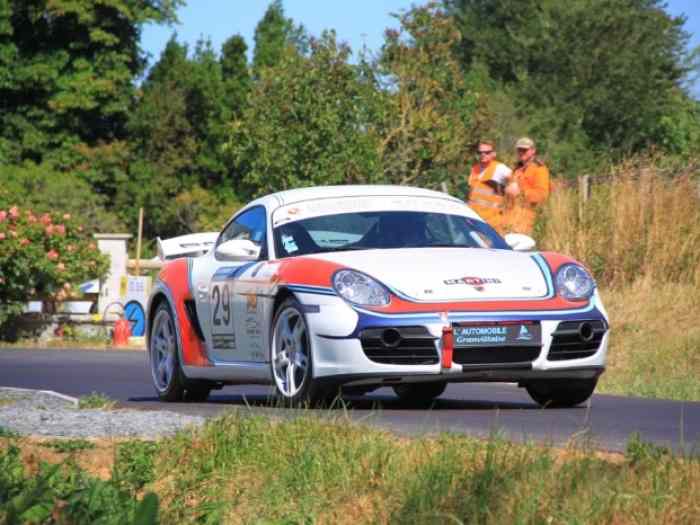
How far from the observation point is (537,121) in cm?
7188

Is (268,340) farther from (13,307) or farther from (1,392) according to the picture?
(13,307)

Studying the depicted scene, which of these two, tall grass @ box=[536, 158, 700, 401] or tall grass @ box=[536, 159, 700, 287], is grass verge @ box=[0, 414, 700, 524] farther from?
tall grass @ box=[536, 159, 700, 287]

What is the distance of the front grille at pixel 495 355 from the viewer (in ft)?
34.8

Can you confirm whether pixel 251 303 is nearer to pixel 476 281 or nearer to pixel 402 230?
pixel 402 230

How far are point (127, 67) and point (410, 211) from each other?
163ft

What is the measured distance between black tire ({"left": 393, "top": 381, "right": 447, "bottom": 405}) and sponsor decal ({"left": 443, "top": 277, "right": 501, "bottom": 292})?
7.38 ft

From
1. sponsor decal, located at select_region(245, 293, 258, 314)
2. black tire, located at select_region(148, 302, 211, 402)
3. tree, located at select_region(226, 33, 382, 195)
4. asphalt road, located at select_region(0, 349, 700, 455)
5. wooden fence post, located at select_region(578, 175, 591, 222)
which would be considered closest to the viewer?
asphalt road, located at select_region(0, 349, 700, 455)

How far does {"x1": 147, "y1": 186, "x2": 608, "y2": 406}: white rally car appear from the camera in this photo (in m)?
10.6

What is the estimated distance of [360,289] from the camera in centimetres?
1064

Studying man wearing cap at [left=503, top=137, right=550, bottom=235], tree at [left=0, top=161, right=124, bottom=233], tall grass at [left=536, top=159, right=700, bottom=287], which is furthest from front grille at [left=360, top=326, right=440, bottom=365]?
tree at [left=0, top=161, right=124, bottom=233]

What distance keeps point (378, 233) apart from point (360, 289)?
1.31 m

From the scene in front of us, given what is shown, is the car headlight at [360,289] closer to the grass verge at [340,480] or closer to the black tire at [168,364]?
the grass verge at [340,480]

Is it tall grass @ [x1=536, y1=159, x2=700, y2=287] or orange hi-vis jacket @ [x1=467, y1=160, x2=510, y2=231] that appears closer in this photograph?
orange hi-vis jacket @ [x1=467, y1=160, x2=510, y2=231]

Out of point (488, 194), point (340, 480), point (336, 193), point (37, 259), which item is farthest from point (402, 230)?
point (37, 259)
